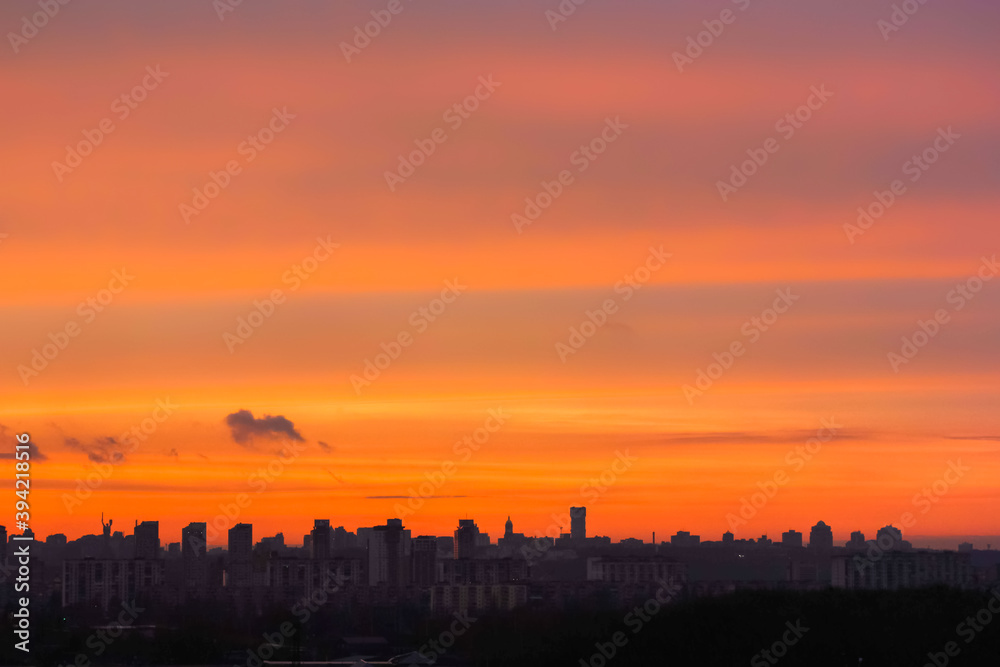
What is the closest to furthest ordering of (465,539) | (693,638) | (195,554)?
(693,638)
(195,554)
(465,539)

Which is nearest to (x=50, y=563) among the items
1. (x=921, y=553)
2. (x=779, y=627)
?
(x=921, y=553)

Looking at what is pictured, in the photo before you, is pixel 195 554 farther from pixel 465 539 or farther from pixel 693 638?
pixel 693 638

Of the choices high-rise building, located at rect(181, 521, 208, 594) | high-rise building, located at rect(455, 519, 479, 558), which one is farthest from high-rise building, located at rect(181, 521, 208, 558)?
high-rise building, located at rect(455, 519, 479, 558)

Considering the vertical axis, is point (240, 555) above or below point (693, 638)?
above

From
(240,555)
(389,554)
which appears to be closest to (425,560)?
(389,554)

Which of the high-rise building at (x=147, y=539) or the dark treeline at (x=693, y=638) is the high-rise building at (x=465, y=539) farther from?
the dark treeline at (x=693, y=638)

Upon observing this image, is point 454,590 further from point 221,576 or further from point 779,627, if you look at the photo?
point 779,627

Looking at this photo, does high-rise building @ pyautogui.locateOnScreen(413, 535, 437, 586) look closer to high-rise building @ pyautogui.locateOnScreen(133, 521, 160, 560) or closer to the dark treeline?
high-rise building @ pyautogui.locateOnScreen(133, 521, 160, 560)

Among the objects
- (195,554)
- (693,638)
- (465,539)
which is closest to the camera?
(693,638)
